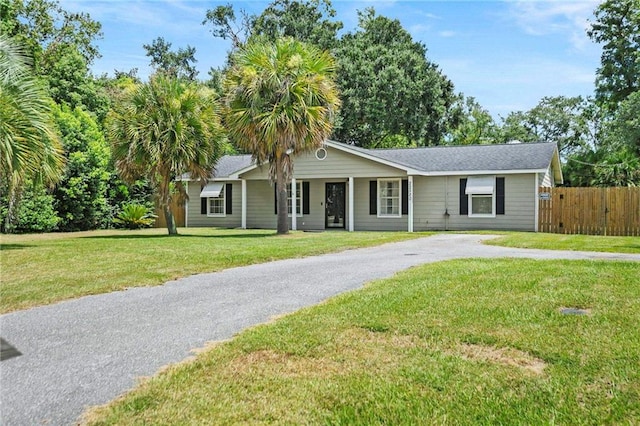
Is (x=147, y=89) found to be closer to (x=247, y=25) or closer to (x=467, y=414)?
(x=467, y=414)

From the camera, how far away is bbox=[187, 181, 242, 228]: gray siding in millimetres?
24859

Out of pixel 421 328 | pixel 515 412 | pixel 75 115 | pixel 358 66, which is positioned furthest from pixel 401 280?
pixel 358 66

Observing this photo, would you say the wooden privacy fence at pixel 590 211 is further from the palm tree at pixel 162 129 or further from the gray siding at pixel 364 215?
the palm tree at pixel 162 129

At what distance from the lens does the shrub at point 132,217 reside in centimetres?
2300

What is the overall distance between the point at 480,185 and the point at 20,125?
15302mm

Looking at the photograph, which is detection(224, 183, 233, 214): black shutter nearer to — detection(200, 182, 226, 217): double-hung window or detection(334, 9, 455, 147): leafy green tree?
detection(200, 182, 226, 217): double-hung window

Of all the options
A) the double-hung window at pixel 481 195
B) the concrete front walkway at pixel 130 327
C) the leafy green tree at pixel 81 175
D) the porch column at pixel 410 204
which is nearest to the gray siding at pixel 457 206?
the double-hung window at pixel 481 195

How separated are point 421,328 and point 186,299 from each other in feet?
10.4

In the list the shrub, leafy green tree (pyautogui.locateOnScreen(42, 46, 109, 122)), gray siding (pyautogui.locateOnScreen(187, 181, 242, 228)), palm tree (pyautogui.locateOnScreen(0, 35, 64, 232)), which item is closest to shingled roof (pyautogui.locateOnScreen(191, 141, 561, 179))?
gray siding (pyautogui.locateOnScreen(187, 181, 242, 228))

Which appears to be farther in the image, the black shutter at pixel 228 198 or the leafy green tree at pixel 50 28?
the leafy green tree at pixel 50 28

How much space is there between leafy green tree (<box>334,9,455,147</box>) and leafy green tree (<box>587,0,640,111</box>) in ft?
28.9

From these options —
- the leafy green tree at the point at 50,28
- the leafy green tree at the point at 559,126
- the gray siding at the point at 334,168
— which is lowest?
the gray siding at the point at 334,168

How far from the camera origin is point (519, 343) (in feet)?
14.7

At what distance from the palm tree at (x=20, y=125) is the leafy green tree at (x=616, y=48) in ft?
99.0
